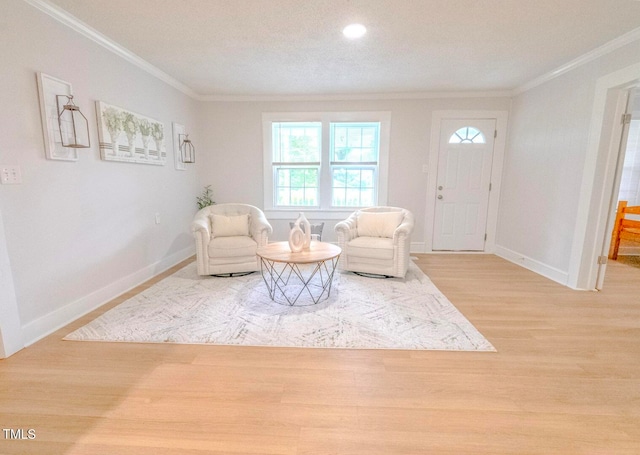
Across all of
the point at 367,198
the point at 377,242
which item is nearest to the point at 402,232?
the point at 377,242

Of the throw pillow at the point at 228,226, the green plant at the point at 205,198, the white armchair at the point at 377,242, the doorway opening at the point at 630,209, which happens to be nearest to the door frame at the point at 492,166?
the white armchair at the point at 377,242

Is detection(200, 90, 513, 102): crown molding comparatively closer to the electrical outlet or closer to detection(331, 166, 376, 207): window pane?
detection(331, 166, 376, 207): window pane

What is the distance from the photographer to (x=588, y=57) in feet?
9.96

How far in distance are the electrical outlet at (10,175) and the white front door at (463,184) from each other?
Result: 15.2 feet

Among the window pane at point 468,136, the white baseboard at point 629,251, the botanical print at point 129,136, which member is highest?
the window pane at point 468,136

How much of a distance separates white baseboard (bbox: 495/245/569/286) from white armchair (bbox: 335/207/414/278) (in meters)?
1.73

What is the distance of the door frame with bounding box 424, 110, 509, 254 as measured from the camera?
4383mm

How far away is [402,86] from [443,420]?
3.94 meters

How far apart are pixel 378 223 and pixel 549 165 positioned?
2178 mm

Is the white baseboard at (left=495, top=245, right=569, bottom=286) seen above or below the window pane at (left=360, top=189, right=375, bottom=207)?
below

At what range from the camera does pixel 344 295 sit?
295cm

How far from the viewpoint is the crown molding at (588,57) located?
2.59m

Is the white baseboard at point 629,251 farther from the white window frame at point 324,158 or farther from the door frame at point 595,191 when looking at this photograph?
the white window frame at point 324,158

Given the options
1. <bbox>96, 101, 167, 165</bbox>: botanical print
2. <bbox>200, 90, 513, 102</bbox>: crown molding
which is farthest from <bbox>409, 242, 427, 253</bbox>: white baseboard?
<bbox>96, 101, 167, 165</bbox>: botanical print
